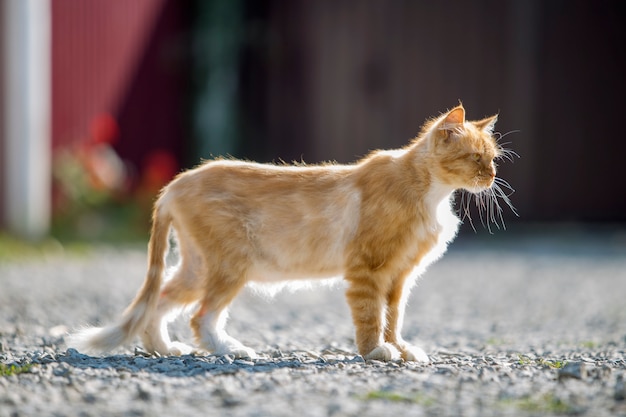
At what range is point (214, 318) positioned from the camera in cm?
452

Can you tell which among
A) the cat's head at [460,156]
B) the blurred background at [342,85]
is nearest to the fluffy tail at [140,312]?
the cat's head at [460,156]

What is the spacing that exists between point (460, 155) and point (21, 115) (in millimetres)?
7951

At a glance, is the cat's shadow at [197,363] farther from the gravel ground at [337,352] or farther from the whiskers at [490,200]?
the whiskers at [490,200]

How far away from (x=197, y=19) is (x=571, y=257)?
22.6 ft

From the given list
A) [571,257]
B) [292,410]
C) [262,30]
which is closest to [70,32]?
[262,30]

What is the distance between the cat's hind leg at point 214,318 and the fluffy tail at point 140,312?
250 millimetres

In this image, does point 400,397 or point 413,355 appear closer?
point 400,397

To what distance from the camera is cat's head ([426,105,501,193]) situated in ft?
14.9

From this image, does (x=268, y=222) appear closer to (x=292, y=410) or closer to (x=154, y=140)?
(x=292, y=410)

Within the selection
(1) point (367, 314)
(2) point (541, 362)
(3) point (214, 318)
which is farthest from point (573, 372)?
(3) point (214, 318)

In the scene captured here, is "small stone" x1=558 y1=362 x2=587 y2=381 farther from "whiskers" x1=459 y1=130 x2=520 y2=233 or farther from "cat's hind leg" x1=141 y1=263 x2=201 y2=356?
"cat's hind leg" x1=141 y1=263 x2=201 y2=356

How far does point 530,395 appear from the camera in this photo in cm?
345

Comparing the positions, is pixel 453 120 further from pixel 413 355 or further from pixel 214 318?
pixel 214 318

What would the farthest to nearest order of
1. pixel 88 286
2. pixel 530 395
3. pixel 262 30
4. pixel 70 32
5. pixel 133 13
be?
pixel 262 30
pixel 133 13
pixel 70 32
pixel 88 286
pixel 530 395
